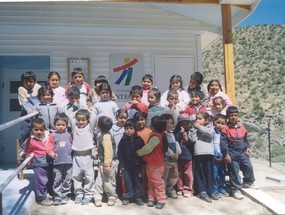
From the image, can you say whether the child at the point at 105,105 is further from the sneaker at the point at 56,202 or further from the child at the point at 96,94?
the sneaker at the point at 56,202

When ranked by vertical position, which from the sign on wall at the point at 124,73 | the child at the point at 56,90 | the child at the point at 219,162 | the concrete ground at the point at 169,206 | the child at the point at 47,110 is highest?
the sign on wall at the point at 124,73

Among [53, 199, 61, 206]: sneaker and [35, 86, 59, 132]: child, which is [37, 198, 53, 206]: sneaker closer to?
[53, 199, 61, 206]: sneaker

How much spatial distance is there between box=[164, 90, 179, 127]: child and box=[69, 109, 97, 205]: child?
1143mm

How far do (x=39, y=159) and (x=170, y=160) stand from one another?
1.72 m

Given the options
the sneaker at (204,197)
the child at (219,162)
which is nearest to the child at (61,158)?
the sneaker at (204,197)

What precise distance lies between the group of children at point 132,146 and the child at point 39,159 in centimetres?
1

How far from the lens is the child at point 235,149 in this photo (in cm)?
482

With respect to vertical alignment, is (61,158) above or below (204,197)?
above

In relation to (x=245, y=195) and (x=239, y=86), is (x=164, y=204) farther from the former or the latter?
(x=239, y=86)

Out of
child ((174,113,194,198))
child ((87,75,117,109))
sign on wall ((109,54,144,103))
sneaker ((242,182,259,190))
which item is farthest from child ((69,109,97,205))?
sign on wall ((109,54,144,103))

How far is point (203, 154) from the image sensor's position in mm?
4691

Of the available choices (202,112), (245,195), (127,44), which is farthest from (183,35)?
(245,195)

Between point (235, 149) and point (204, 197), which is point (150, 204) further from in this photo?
point (235, 149)

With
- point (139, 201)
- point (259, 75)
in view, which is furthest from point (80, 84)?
point (259, 75)
